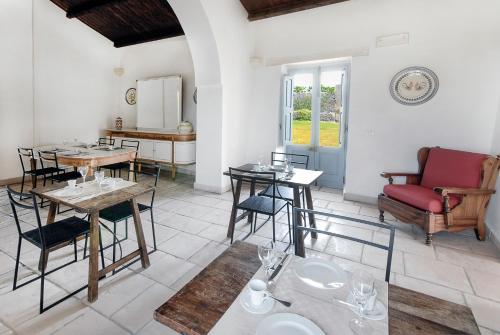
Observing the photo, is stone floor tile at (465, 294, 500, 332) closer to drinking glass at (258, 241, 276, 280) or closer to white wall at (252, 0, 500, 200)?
drinking glass at (258, 241, 276, 280)

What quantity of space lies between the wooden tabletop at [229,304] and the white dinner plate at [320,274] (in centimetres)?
18

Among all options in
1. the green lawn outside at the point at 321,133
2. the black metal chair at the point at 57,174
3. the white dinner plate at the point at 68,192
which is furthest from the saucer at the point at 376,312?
the green lawn outside at the point at 321,133

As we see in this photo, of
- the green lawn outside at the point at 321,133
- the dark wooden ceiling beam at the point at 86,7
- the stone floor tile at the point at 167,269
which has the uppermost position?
the dark wooden ceiling beam at the point at 86,7

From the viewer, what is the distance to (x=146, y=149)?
19.0 feet

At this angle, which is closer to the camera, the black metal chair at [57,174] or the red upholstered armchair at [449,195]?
the red upholstered armchair at [449,195]

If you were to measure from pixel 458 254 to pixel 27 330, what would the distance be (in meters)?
3.57

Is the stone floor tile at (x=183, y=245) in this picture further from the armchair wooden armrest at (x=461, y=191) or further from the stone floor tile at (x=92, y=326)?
the armchair wooden armrest at (x=461, y=191)

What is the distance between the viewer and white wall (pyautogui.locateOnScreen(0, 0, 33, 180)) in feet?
14.9

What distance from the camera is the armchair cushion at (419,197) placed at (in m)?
2.91

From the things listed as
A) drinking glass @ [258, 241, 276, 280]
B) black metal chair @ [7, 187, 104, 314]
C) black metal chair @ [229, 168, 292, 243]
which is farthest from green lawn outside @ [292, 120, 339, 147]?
drinking glass @ [258, 241, 276, 280]

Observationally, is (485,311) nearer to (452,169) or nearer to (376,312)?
(376,312)

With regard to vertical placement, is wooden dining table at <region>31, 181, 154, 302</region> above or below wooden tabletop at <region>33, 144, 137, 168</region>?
below

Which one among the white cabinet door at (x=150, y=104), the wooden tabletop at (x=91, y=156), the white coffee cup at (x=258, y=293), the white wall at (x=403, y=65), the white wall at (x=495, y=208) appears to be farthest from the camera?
the white cabinet door at (x=150, y=104)

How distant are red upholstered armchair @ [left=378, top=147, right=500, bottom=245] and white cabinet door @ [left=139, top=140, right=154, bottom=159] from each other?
174 inches
